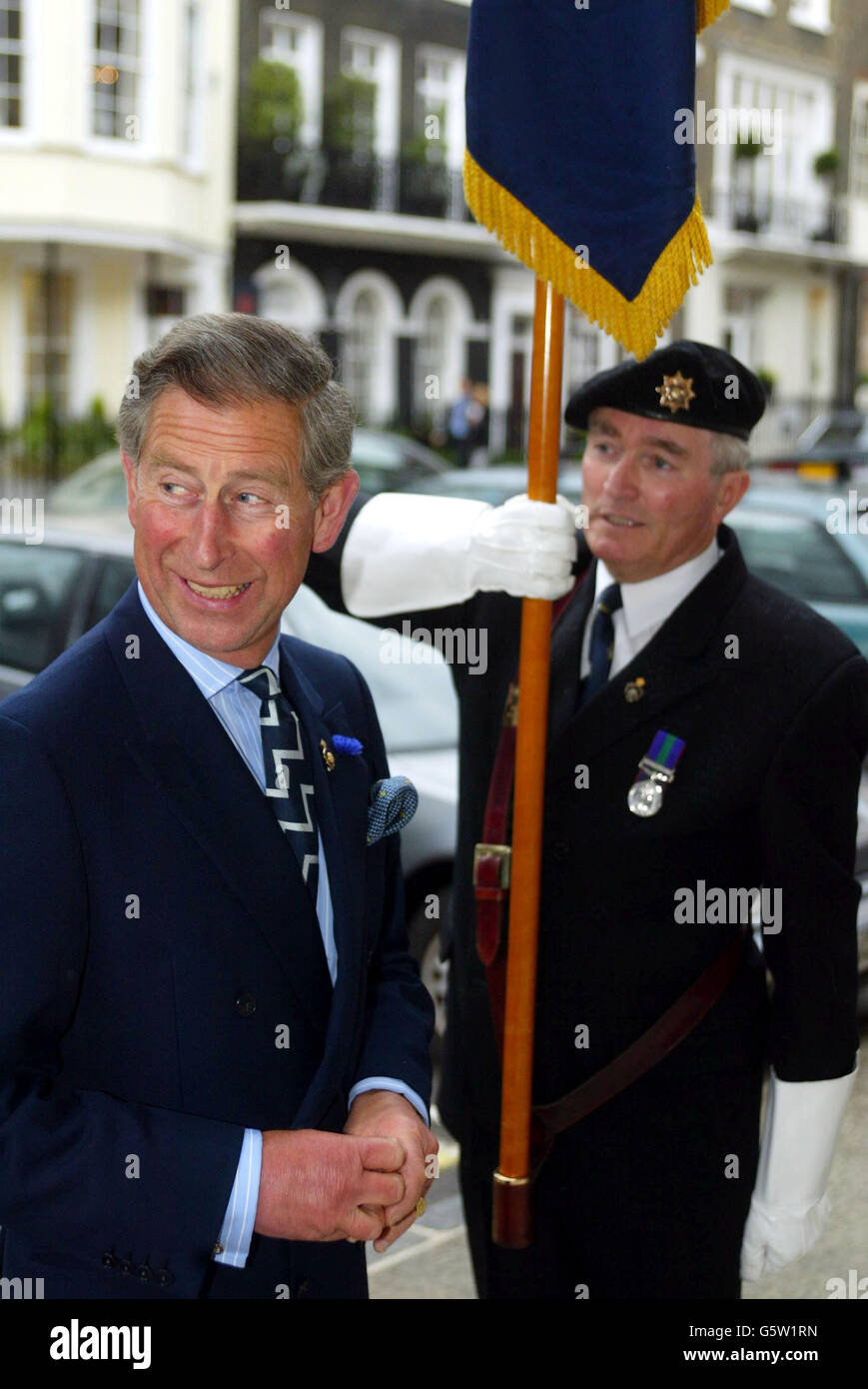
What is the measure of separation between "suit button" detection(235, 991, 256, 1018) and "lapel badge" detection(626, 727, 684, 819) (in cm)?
88

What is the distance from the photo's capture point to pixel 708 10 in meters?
2.43

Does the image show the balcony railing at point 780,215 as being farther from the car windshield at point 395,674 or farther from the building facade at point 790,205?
the car windshield at point 395,674

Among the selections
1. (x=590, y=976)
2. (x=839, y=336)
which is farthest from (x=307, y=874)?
(x=839, y=336)

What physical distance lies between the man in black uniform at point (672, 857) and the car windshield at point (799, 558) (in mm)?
4676

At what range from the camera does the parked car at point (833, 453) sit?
16.1m

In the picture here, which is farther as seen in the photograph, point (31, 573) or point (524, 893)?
point (31, 573)

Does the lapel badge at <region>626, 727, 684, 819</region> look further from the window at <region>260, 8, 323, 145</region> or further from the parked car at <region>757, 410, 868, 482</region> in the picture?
the window at <region>260, 8, 323, 145</region>

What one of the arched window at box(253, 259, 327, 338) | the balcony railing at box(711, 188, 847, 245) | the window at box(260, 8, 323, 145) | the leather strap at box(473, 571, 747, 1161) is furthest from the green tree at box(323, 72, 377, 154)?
the leather strap at box(473, 571, 747, 1161)

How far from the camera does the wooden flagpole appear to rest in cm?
242

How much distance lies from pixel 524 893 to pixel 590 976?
0.21 meters

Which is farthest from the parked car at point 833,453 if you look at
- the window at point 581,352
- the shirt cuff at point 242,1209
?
the shirt cuff at point 242,1209

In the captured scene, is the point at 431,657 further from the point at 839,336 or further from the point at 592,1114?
the point at 839,336

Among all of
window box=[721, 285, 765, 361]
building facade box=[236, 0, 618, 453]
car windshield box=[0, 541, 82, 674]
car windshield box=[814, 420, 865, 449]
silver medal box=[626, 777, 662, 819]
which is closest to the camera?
silver medal box=[626, 777, 662, 819]

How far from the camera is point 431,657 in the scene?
5453 mm
